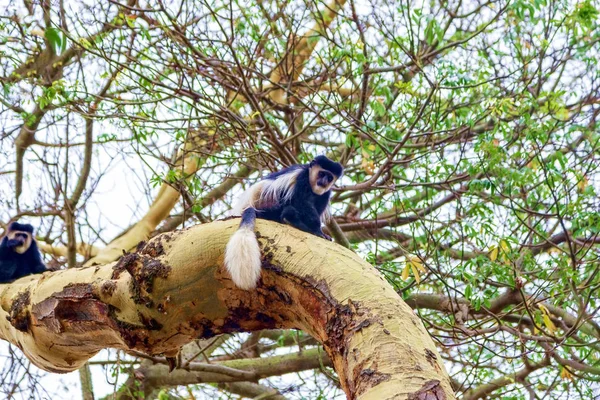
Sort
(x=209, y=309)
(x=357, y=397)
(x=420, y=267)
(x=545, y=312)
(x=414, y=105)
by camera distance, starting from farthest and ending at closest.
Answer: (x=414, y=105)
(x=545, y=312)
(x=420, y=267)
(x=209, y=309)
(x=357, y=397)

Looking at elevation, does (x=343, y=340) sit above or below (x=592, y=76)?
below

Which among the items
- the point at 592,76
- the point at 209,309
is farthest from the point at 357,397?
the point at 592,76

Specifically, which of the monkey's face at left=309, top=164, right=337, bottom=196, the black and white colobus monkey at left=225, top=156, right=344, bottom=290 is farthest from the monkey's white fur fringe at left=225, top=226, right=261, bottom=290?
the monkey's face at left=309, top=164, right=337, bottom=196

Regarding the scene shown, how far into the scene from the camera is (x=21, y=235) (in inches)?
166

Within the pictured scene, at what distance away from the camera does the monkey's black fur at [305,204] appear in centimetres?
292

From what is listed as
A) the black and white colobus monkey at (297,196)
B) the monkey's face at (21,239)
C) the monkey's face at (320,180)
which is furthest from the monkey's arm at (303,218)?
the monkey's face at (21,239)

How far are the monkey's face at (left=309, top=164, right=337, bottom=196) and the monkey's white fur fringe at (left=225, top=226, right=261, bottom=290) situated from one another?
1.19m

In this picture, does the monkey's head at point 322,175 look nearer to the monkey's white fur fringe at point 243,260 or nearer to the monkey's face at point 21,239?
the monkey's white fur fringe at point 243,260

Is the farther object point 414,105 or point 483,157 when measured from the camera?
point 414,105

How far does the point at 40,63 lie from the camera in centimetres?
463

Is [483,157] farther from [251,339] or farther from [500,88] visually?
[251,339]

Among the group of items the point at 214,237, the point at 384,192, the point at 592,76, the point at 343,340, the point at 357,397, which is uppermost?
the point at 592,76

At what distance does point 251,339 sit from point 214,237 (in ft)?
10.8

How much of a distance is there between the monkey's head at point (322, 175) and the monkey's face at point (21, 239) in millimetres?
2137
